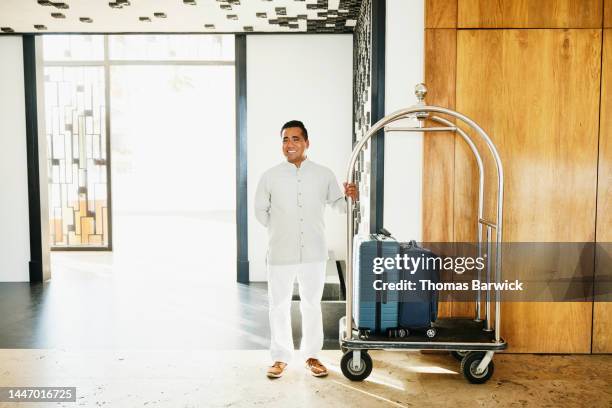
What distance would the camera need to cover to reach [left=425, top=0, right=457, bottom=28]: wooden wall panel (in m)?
3.25

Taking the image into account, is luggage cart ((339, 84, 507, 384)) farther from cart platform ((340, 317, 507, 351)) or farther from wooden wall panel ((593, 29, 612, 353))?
wooden wall panel ((593, 29, 612, 353))

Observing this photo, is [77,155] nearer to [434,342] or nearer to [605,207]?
[434,342]

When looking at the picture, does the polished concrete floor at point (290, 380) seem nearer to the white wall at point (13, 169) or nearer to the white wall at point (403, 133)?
the white wall at point (403, 133)

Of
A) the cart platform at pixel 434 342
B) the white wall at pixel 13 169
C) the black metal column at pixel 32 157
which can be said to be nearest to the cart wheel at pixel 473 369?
the cart platform at pixel 434 342

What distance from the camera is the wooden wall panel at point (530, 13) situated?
3.24 meters

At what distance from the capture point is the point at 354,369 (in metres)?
2.94

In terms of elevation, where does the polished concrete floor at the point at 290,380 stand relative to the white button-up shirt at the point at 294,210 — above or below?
below

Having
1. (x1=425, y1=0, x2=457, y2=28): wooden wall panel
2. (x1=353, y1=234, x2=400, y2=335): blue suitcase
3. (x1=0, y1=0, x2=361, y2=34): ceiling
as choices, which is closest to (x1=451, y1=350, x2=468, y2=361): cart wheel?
(x1=353, y1=234, x2=400, y2=335): blue suitcase

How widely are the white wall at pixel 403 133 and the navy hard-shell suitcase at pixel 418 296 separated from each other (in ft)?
1.58

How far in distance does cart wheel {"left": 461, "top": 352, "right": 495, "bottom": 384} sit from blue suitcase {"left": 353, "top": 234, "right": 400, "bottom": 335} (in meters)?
0.43

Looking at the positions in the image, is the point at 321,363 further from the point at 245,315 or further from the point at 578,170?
the point at 578,170

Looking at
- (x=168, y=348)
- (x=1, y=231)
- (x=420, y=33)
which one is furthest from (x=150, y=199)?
(x=420, y=33)

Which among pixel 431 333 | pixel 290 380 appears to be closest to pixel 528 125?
pixel 431 333

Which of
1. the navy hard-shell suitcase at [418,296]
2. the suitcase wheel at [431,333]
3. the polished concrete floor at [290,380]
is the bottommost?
the polished concrete floor at [290,380]
